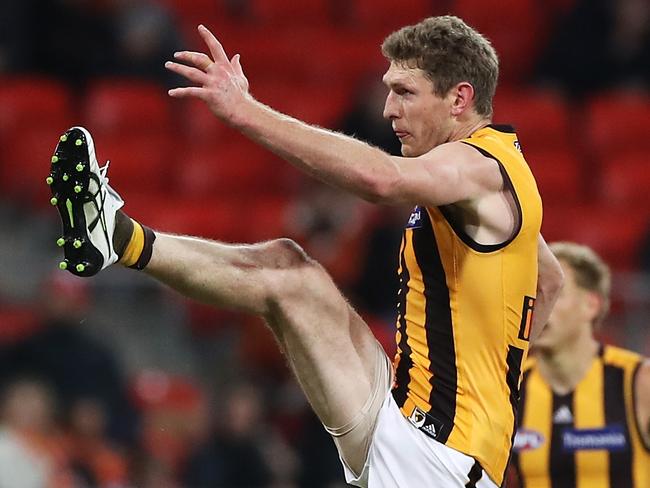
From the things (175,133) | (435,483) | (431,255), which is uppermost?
(175,133)

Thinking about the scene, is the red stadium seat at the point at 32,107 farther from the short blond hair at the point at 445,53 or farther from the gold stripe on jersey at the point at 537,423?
the short blond hair at the point at 445,53

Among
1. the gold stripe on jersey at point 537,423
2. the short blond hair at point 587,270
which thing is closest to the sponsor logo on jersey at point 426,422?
the gold stripe on jersey at point 537,423

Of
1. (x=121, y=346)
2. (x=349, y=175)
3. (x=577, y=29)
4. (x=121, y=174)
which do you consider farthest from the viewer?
(x=577, y=29)

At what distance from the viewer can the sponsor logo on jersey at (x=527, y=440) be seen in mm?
5742

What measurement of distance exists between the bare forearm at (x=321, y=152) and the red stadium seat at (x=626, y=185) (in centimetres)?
649

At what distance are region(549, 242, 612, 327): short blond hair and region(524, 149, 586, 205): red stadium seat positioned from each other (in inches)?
164

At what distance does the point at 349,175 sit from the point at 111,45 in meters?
6.83

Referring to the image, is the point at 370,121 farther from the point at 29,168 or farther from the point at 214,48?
the point at 214,48

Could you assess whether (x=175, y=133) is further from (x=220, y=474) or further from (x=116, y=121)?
(x=220, y=474)

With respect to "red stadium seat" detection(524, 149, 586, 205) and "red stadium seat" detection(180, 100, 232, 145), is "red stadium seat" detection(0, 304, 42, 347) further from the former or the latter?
"red stadium seat" detection(524, 149, 586, 205)

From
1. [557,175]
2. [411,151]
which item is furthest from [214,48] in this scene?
[557,175]

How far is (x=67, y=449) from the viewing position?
7781mm

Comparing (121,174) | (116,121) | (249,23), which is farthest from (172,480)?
(249,23)

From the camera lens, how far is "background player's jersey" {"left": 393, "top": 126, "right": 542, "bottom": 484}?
4543mm
